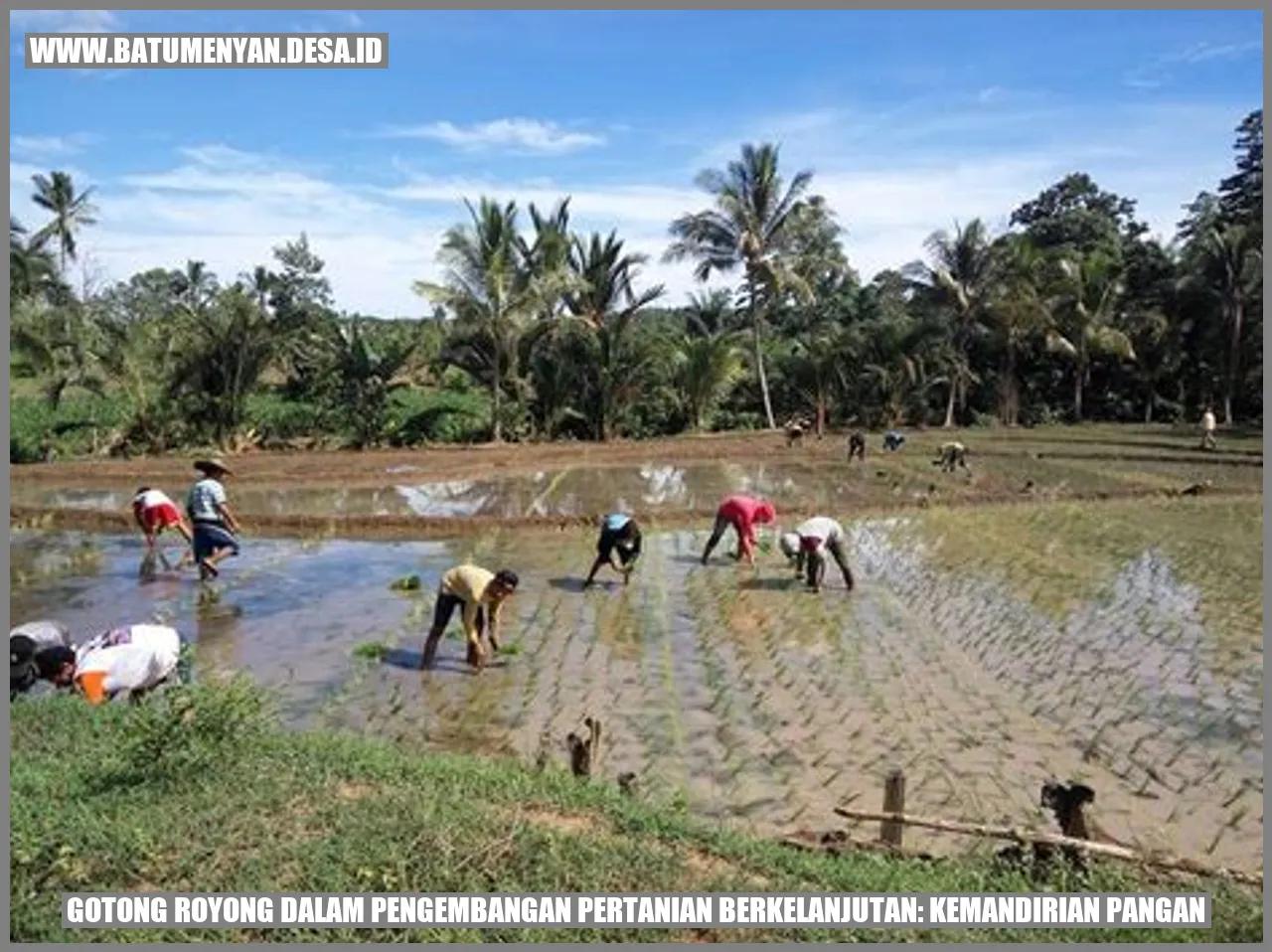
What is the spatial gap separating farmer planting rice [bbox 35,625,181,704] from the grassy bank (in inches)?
45.2

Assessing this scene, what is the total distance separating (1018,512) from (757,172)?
15430 mm

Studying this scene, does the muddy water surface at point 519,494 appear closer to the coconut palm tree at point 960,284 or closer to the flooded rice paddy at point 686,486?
the flooded rice paddy at point 686,486

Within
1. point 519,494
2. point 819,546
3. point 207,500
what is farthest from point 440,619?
point 519,494

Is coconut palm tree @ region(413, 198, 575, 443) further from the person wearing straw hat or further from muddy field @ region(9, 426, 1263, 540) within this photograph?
the person wearing straw hat

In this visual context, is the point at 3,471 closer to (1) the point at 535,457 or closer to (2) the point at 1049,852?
(2) the point at 1049,852

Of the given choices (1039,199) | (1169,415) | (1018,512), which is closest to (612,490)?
(1018,512)

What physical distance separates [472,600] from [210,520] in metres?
5.18

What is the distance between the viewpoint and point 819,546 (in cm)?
1170

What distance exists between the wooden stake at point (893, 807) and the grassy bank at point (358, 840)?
225mm

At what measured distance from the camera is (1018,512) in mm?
17766

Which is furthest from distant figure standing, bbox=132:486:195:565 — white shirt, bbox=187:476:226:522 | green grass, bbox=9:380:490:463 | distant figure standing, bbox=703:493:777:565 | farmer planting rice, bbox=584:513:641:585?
green grass, bbox=9:380:490:463

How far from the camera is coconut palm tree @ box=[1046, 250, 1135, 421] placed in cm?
3291

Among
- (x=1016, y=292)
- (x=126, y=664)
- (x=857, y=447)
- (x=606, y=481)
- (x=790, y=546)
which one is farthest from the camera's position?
(x=1016, y=292)

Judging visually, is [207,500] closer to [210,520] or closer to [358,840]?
[210,520]
